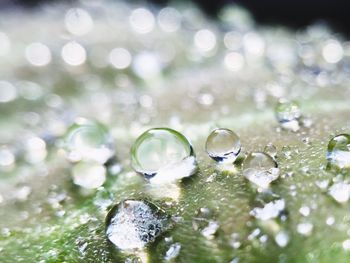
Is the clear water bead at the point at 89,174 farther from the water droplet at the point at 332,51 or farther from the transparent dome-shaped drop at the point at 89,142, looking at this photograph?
the water droplet at the point at 332,51

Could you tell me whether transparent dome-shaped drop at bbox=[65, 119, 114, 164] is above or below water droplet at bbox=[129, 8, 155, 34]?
below

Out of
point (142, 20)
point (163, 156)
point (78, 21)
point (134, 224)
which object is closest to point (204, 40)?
point (142, 20)

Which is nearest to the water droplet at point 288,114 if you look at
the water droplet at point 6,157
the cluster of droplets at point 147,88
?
the cluster of droplets at point 147,88

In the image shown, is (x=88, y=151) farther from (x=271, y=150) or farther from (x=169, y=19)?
(x=169, y=19)

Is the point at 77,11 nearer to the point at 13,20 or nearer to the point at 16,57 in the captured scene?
the point at 13,20

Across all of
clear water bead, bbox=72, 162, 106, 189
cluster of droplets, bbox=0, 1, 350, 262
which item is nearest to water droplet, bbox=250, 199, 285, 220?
cluster of droplets, bbox=0, 1, 350, 262

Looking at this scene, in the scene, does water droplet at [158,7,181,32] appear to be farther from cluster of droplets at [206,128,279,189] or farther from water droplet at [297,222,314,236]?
water droplet at [297,222,314,236]
